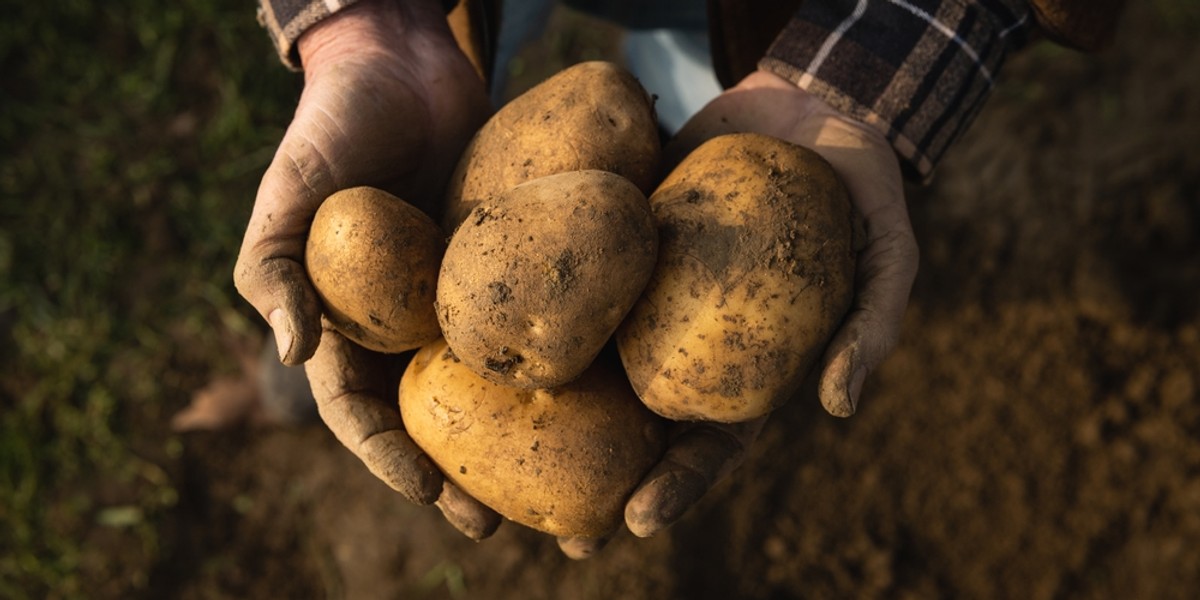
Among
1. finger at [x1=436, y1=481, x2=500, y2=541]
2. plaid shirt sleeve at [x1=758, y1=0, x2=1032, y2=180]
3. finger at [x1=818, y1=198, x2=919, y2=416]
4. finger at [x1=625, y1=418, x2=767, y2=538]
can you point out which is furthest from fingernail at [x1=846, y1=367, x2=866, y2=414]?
finger at [x1=436, y1=481, x2=500, y2=541]

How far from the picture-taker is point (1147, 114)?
3.58m

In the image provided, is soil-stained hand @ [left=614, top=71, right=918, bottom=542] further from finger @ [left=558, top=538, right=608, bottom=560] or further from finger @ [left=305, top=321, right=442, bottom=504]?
finger @ [left=305, top=321, right=442, bottom=504]

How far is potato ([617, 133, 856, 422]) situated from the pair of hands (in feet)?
0.36

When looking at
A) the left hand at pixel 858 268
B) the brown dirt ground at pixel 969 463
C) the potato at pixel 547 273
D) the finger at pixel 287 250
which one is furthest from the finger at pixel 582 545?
the brown dirt ground at pixel 969 463

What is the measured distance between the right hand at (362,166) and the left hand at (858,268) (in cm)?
45

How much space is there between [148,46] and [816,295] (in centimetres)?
363

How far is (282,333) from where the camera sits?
1.81m

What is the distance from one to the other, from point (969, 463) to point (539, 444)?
2.02 meters

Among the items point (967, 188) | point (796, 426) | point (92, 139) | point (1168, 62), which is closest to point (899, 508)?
point (796, 426)

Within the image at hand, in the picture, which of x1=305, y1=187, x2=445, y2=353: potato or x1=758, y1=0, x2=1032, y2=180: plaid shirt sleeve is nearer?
x1=305, y1=187, x2=445, y2=353: potato

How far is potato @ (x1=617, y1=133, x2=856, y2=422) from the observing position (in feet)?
5.87

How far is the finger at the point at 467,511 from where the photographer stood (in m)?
2.00

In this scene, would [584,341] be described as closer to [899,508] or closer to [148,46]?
[899,508]

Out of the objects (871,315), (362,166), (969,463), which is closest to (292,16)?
(362,166)
